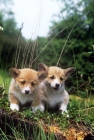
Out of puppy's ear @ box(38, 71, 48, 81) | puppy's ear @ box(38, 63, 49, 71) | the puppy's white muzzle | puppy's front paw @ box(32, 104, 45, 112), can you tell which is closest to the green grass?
puppy's front paw @ box(32, 104, 45, 112)


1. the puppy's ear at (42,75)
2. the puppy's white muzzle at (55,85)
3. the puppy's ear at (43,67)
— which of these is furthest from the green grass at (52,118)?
the puppy's ear at (43,67)

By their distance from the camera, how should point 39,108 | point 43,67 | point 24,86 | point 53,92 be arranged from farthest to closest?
1. point 43,67
2. point 53,92
3. point 39,108
4. point 24,86

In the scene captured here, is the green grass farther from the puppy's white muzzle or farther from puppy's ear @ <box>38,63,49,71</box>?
puppy's ear @ <box>38,63,49,71</box>

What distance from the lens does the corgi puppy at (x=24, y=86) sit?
615 centimetres

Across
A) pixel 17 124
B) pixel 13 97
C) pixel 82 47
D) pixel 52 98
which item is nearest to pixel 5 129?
pixel 17 124

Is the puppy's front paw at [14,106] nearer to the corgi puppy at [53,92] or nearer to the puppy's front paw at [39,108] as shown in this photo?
the puppy's front paw at [39,108]

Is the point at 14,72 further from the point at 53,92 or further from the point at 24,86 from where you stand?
the point at 53,92

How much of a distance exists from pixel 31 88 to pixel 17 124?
24.0 inches

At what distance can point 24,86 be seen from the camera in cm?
609

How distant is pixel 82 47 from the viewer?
45.5 feet

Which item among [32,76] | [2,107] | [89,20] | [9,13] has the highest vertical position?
[9,13]

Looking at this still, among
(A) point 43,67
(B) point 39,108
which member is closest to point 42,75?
(A) point 43,67

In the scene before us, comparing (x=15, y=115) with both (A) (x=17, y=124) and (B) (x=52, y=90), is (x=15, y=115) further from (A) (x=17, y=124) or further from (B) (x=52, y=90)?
(B) (x=52, y=90)

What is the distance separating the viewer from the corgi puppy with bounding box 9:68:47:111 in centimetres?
615
